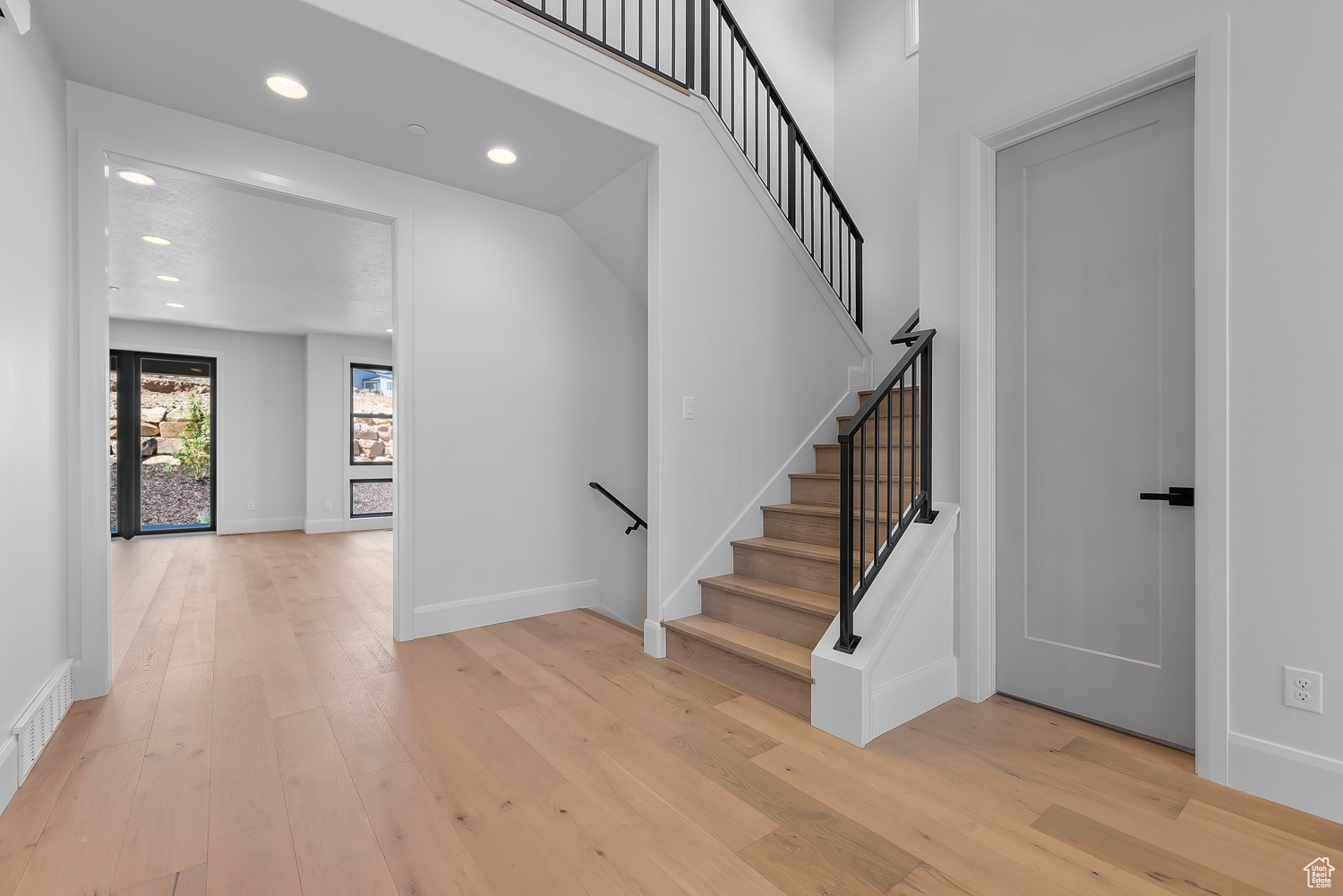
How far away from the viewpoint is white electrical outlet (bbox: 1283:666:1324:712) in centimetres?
170

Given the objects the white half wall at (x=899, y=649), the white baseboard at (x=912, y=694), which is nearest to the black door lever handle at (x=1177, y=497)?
the white half wall at (x=899, y=649)

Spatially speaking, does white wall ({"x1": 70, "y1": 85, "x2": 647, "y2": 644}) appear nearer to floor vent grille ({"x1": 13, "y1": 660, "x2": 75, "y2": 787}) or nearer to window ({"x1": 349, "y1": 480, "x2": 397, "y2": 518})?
floor vent grille ({"x1": 13, "y1": 660, "x2": 75, "y2": 787})

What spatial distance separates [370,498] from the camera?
8.40 metres

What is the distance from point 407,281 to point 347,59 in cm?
111

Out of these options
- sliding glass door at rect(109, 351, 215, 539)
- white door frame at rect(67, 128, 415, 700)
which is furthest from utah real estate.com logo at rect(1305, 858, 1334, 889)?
sliding glass door at rect(109, 351, 215, 539)

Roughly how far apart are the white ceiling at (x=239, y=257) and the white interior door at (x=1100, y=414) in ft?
10.2

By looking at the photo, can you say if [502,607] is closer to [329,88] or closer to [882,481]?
[882,481]

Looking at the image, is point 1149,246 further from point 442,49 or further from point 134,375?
point 134,375

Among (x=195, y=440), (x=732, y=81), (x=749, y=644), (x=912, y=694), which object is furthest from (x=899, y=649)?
(x=195, y=440)

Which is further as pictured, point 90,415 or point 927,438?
point 927,438

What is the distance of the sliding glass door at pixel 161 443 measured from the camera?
729 cm

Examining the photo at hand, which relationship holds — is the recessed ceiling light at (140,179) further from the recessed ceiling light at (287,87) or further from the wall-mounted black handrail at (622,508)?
the wall-mounted black handrail at (622,508)

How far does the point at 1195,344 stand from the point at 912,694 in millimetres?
1461

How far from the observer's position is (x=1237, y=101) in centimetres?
183
